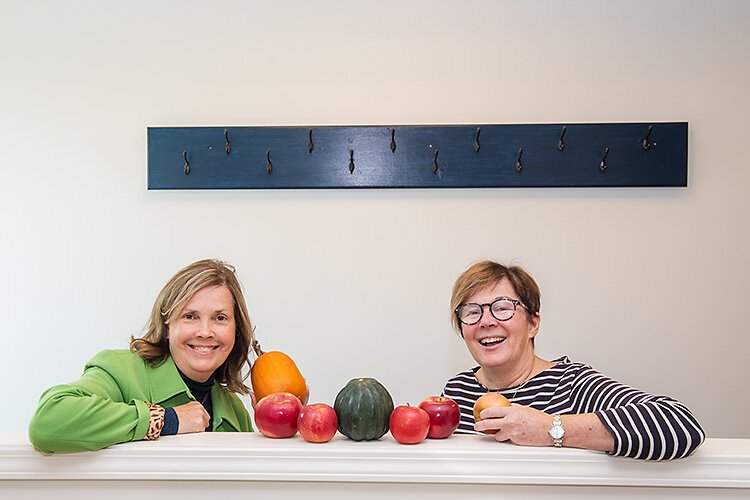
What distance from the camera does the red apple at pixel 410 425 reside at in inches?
56.3

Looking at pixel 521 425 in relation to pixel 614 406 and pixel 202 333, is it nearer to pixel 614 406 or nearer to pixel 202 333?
pixel 614 406

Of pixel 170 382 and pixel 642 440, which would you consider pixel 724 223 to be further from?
pixel 170 382

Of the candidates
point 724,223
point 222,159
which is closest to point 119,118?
point 222,159

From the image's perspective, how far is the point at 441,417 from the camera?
1484 millimetres

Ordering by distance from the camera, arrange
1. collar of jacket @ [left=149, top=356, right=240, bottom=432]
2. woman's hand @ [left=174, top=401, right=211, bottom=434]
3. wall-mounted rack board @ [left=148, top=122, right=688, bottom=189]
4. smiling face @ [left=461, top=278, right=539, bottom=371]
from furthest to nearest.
Answer: wall-mounted rack board @ [left=148, top=122, right=688, bottom=189], smiling face @ [left=461, top=278, right=539, bottom=371], collar of jacket @ [left=149, top=356, right=240, bottom=432], woman's hand @ [left=174, top=401, right=211, bottom=434]

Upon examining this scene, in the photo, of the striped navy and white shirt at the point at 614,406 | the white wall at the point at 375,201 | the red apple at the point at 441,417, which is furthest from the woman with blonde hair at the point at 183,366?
the white wall at the point at 375,201

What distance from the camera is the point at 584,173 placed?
2814mm

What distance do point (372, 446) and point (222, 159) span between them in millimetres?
1689

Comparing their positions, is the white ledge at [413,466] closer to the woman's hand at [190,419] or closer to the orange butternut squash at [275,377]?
the woman's hand at [190,419]

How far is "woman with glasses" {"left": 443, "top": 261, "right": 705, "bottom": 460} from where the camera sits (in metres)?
1.41

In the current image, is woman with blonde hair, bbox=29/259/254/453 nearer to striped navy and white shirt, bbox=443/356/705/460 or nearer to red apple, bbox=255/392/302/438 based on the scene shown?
red apple, bbox=255/392/302/438

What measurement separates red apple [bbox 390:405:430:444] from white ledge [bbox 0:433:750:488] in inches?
1.1

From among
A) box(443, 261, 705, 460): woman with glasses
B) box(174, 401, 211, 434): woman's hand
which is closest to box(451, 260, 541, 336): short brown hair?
box(443, 261, 705, 460): woman with glasses

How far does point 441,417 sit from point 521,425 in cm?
15
